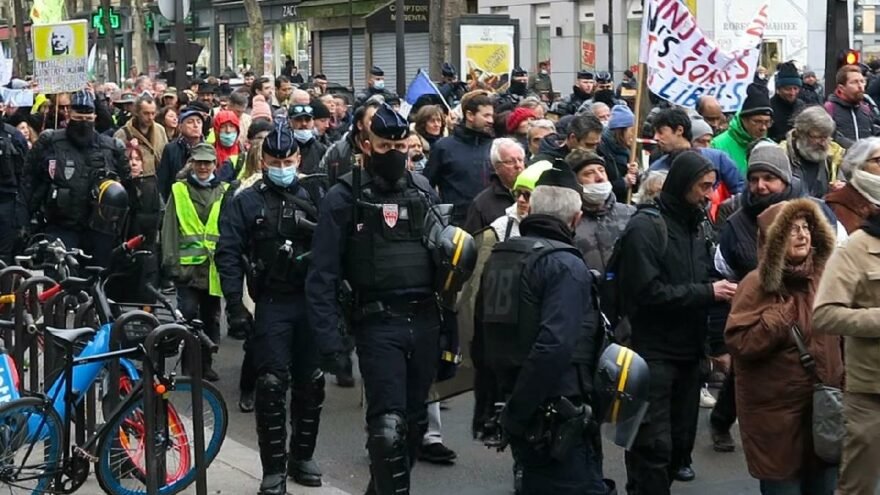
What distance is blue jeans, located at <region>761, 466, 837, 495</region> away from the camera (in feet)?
21.8

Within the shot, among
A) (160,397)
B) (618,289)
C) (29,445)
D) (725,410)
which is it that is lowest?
(725,410)

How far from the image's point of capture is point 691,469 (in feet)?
28.7

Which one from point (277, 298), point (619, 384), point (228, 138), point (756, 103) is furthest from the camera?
point (228, 138)

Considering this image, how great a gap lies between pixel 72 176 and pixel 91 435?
4.16 metres

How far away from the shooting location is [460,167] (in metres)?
11.5

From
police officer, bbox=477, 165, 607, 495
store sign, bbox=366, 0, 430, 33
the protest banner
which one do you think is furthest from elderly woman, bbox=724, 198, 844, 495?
store sign, bbox=366, 0, 430, 33

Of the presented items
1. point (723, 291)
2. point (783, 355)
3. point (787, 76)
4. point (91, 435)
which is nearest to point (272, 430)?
point (91, 435)

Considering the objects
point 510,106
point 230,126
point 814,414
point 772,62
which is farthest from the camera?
point 772,62

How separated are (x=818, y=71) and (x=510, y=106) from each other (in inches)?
860

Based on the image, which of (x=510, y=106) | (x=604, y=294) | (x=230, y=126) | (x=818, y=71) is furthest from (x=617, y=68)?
(x=604, y=294)

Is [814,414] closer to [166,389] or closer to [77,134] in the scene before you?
[166,389]

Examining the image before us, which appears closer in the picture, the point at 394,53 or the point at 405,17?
the point at 405,17

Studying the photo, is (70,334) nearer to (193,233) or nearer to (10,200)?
(193,233)

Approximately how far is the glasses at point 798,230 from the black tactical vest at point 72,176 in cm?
650
